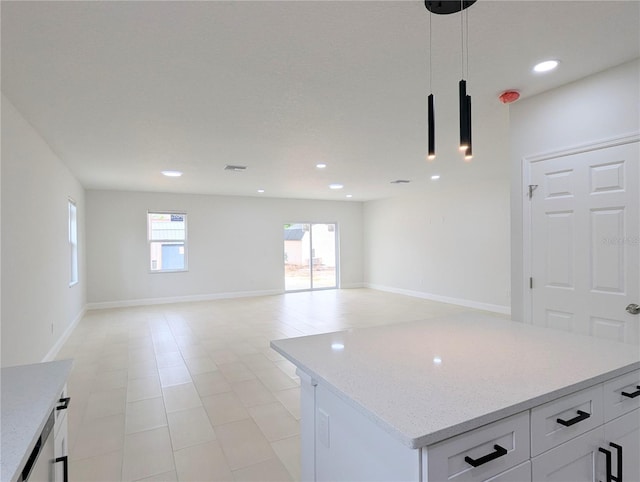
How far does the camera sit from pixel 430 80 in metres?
2.53

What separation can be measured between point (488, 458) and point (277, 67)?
2.33 meters

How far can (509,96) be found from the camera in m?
2.76

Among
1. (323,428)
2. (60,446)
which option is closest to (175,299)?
(60,446)

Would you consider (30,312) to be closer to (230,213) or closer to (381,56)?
(381,56)

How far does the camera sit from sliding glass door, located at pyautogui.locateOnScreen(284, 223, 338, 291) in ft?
31.3

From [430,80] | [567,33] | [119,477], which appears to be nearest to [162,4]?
[430,80]

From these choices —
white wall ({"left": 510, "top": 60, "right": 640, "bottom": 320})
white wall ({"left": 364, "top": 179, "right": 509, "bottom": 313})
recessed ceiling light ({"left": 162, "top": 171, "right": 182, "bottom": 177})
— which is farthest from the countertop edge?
white wall ({"left": 364, "top": 179, "right": 509, "bottom": 313})

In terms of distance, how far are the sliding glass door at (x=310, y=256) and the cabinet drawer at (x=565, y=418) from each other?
8.32 metres

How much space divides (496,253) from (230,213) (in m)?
5.93

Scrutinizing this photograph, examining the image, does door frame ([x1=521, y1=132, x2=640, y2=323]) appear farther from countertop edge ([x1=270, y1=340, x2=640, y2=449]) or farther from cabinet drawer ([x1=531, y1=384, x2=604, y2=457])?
cabinet drawer ([x1=531, y1=384, x2=604, y2=457])

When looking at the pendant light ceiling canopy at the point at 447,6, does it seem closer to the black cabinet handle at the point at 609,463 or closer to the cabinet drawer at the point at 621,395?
the cabinet drawer at the point at 621,395

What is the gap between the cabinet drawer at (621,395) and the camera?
52.9 inches

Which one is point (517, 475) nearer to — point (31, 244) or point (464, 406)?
point (464, 406)

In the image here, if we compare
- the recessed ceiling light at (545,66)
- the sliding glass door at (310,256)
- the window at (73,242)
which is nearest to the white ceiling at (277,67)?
the recessed ceiling light at (545,66)
